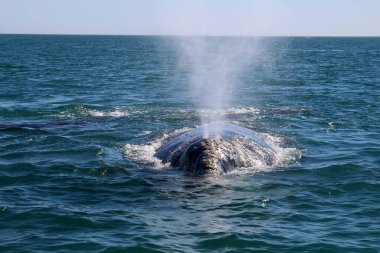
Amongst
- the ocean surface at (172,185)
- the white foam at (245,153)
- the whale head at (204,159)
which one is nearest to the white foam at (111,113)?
the ocean surface at (172,185)

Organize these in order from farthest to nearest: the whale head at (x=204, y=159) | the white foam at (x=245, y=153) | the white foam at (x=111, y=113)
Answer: the white foam at (x=111, y=113)
the white foam at (x=245, y=153)
the whale head at (x=204, y=159)

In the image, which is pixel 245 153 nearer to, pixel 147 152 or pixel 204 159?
pixel 204 159

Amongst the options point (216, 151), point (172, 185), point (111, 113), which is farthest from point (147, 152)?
point (111, 113)

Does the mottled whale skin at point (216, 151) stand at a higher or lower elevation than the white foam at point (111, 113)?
lower

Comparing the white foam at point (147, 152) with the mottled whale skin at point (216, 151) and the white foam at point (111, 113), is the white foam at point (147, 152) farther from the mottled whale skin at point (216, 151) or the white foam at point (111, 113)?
the white foam at point (111, 113)

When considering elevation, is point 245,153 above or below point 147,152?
above

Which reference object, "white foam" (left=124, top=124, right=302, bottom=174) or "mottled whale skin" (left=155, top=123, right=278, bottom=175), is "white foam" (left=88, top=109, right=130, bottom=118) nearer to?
"white foam" (left=124, top=124, right=302, bottom=174)

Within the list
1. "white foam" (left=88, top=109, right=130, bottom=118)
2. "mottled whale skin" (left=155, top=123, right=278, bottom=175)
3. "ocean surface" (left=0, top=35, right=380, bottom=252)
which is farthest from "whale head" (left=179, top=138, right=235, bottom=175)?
"white foam" (left=88, top=109, right=130, bottom=118)

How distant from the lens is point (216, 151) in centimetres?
1658

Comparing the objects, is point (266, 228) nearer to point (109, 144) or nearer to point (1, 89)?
point (109, 144)

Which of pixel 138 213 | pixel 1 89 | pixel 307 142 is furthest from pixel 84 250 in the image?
pixel 1 89

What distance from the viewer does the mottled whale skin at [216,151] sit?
53.1 ft

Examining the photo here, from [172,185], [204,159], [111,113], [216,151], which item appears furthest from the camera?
[111,113]

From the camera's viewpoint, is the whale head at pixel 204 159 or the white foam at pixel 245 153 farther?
the white foam at pixel 245 153
